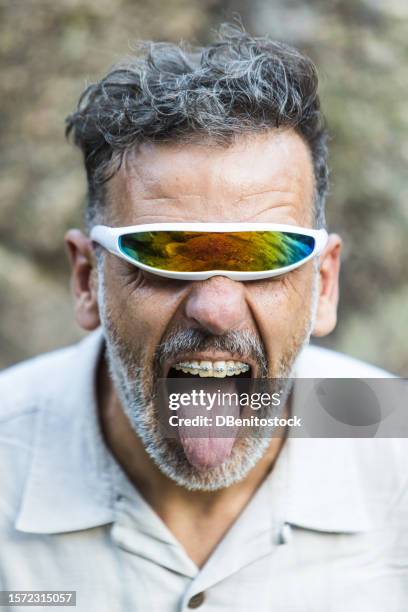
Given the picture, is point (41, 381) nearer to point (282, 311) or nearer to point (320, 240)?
point (282, 311)

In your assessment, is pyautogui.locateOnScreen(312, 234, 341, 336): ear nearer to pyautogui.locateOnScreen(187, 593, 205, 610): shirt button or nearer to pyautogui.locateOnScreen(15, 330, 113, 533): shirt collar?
pyautogui.locateOnScreen(15, 330, 113, 533): shirt collar

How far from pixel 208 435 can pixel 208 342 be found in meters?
0.31

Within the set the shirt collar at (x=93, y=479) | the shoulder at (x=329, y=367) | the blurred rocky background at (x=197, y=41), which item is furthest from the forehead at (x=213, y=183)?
the blurred rocky background at (x=197, y=41)

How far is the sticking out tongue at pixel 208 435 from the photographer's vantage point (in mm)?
2258

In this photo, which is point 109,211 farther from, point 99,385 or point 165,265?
point 99,385

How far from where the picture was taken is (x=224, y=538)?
93.7 inches

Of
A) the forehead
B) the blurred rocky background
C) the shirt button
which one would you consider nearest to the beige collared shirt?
the shirt button

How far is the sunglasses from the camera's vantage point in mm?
2115

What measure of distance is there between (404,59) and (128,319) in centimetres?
361

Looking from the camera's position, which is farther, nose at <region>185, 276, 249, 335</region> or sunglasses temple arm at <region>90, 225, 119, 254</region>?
sunglasses temple arm at <region>90, 225, 119, 254</region>

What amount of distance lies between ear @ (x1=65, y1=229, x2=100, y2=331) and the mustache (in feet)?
1.52

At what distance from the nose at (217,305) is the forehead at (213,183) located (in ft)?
0.63

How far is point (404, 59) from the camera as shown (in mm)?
5023

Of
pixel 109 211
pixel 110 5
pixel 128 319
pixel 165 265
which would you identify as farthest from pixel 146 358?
pixel 110 5
